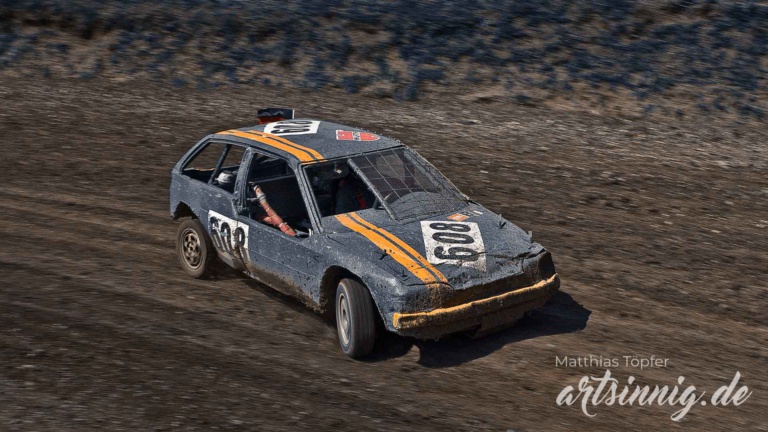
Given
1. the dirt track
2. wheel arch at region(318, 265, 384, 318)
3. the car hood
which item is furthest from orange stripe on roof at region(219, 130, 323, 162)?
the dirt track

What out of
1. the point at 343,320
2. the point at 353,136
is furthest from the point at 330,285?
the point at 353,136

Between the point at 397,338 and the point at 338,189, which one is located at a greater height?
the point at 338,189

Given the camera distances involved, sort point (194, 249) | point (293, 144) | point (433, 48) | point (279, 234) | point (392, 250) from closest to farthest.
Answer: point (392, 250), point (279, 234), point (293, 144), point (194, 249), point (433, 48)

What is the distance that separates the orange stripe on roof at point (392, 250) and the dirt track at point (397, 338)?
728 millimetres

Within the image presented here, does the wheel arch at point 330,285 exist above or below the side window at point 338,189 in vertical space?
below

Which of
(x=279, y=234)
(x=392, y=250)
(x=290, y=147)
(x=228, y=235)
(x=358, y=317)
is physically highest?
(x=290, y=147)

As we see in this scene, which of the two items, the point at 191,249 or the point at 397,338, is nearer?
the point at 397,338

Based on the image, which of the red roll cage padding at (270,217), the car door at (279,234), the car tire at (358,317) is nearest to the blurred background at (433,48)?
the car door at (279,234)

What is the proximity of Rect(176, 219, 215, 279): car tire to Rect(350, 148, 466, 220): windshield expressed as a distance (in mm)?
1696

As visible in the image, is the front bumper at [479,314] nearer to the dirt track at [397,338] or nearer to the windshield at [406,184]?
the dirt track at [397,338]

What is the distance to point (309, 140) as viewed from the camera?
7820 millimetres

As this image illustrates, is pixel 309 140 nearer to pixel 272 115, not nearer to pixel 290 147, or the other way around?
pixel 290 147

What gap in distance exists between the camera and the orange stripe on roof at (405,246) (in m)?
6.43

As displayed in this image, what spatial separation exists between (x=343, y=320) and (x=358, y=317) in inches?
13.0
